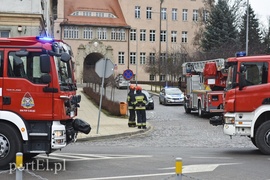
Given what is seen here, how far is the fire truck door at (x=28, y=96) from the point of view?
407 inches

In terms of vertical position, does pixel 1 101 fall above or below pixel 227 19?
below

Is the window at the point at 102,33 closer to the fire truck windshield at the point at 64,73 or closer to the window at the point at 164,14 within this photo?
the window at the point at 164,14

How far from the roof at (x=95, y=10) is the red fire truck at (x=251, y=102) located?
67085 millimetres

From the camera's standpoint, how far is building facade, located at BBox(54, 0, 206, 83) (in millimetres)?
79938

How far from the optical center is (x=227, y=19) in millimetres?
63812

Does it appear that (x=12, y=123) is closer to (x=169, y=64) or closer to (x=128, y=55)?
(x=169, y=64)

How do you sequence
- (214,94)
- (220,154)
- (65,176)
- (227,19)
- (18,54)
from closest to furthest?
1. (65,176)
2. (18,54)
3. (220,154)
4. (214,94)
5. (227,19)

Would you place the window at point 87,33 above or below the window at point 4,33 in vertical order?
above

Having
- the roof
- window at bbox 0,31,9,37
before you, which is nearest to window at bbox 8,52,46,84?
window at bbox 0,31,9,37

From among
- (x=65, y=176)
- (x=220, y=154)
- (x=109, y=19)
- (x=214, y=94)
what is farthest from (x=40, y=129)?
(x=109, y=19)

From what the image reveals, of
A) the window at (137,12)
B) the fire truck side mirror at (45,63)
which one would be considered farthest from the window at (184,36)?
the fire truck side mirror at (45,63)

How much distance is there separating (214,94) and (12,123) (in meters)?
18.1

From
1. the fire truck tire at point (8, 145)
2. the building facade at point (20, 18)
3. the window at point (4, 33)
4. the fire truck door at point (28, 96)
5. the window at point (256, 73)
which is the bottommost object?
the fire truck tire at point (8, 145)
